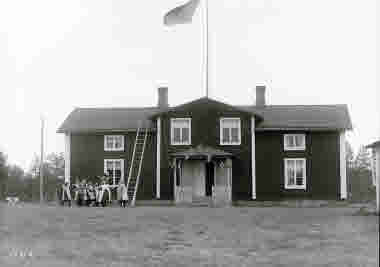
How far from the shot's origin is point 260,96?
123 feet

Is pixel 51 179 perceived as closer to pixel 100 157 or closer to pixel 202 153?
pixel 100 157

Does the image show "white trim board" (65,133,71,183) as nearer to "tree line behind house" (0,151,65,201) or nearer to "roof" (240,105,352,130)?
"roof" (240,105,352,130)

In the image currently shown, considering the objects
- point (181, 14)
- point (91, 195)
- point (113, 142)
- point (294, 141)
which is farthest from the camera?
point (113, 142)

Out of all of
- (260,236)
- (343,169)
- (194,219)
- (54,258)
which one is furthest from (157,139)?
(54,258)

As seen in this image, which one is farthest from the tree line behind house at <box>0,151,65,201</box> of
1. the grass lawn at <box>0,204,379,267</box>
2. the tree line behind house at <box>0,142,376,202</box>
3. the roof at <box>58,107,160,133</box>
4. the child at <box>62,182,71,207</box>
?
the grass lawn at <box>0,204,379,267</box>

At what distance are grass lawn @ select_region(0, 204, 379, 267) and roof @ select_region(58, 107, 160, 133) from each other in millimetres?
17299

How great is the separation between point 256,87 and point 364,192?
44.7 m

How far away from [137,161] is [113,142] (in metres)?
1.80

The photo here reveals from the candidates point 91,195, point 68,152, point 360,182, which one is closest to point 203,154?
point 91,195

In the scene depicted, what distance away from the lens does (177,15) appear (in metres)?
Answer: 32.5

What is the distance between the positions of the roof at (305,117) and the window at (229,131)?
121 centimetres

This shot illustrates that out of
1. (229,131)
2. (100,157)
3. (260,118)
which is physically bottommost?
(100,157)

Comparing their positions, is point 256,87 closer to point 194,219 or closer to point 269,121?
point 269,121

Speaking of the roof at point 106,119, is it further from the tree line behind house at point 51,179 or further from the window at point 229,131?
the tree line behind house at point 51,179
